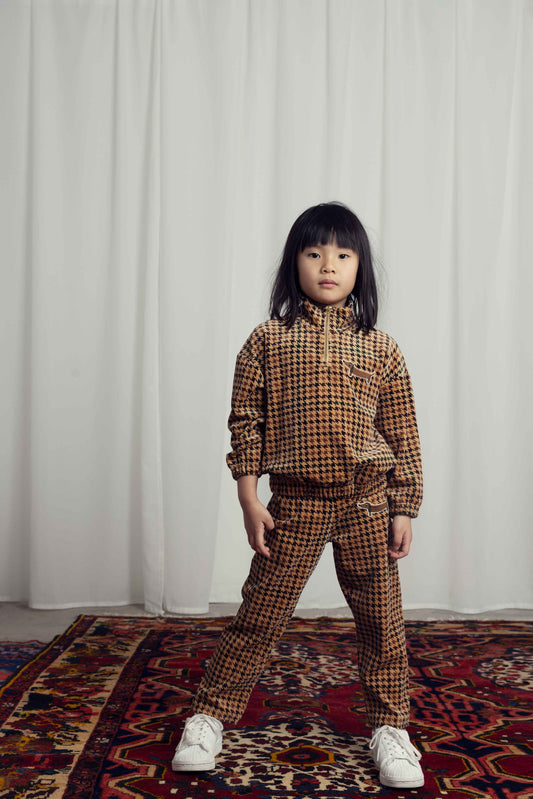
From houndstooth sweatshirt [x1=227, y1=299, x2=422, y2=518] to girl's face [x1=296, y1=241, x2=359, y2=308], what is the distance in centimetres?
3

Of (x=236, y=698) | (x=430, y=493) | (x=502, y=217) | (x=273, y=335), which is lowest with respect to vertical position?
(x=236, y=698)

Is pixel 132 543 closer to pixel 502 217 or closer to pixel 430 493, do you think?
pixel 430 493

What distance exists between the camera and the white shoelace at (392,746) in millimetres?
1288

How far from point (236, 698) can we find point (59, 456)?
1430 mm

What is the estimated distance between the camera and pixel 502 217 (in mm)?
2635

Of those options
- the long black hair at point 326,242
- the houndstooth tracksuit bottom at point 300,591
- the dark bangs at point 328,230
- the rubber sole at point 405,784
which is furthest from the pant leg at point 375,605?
the dark bangs at point 328,230

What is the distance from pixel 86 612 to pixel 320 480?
Answer: 1490 mm

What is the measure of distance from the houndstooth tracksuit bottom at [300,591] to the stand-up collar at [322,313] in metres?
0.30

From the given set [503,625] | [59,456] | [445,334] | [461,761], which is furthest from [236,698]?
[445,334]

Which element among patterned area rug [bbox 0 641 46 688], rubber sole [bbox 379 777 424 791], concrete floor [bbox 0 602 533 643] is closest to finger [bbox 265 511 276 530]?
rubber sole [bbox 379 777 424 791]

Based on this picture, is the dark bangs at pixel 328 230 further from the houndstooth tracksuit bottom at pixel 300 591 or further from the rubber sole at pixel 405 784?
the rubber sole at pixel 405 784

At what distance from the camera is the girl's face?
1402 mm

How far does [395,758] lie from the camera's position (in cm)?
128

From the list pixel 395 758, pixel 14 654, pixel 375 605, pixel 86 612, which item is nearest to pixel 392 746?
pixel 395 758
